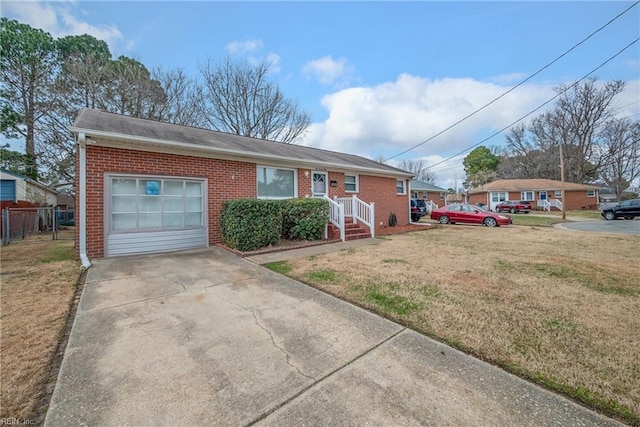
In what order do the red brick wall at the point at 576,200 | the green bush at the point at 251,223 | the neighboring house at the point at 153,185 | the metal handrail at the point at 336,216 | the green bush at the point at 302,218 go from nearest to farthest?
the neighboring house at the point at 153,185 → the green bush at the point at 251,223 → the green bush at the point at 302,218 → the metal handrail at the point at 336,216 → the red brick wall at the point at 576,200

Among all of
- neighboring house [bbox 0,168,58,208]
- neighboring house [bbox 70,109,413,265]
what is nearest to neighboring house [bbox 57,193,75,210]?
neighboring house [bbox 0,168,58,208]

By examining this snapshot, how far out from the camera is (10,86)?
1689 centimetres

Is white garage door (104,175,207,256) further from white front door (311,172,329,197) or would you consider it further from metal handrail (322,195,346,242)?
white front door (311,172,329,197)

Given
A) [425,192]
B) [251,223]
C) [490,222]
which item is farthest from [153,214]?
[425,192]

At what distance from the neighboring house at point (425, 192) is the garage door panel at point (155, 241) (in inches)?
1051

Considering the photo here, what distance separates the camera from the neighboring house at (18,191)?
1431 centimetres

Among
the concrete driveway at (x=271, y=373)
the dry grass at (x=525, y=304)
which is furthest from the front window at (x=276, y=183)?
the concrete driveway at (x=271, y=373)

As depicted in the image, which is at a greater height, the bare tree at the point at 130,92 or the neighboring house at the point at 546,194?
the bare tree at the point at 130,92

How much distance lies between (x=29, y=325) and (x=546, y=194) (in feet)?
145

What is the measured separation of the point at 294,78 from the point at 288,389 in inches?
661

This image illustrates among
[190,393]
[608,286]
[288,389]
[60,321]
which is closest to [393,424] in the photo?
[288,389]

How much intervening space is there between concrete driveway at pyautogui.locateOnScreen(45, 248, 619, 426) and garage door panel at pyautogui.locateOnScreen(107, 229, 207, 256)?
3.51 metres

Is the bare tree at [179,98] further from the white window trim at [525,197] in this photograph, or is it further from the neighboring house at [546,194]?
the white window trim at [525,197]

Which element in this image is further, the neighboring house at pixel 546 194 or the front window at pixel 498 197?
the front window at pixel 498 197
